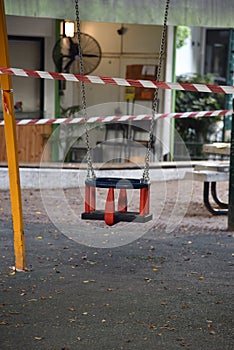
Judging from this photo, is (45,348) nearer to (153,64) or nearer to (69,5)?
(69,5)

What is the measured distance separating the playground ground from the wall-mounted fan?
5.98 m

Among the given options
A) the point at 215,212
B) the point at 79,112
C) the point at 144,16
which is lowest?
the point at 215,212

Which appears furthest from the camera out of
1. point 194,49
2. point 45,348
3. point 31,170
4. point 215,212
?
point 194,49

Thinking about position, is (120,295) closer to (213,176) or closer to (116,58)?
(213,176)

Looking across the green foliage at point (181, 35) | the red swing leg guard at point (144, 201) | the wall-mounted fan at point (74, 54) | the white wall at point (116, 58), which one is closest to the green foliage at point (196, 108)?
the white wall at point (116, 58)

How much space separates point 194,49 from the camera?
24.6 meters

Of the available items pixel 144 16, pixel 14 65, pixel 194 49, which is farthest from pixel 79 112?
pixel 194 49

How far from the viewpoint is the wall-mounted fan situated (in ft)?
51.3

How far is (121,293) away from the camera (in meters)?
6.93

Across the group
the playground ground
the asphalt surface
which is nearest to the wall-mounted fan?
the playground ground

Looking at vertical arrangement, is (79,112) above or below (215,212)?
above

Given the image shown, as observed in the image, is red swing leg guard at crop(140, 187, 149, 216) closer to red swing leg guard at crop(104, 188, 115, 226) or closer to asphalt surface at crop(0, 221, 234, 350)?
red swing leg guard at crop(104, 188, 115, 226)

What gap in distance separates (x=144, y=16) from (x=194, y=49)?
13.6 m

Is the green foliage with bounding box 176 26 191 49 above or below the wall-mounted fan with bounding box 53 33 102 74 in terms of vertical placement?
above
